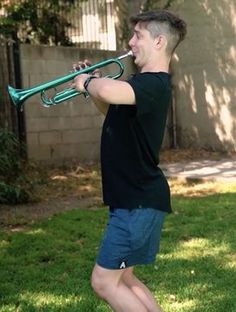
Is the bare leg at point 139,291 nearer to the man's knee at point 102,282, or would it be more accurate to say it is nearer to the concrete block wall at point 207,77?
the man's knee at point 102,282

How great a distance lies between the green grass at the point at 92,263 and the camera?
449 centimetres

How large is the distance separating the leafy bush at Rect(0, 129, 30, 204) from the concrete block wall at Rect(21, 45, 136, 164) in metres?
1.82

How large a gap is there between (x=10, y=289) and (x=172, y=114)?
343 inches

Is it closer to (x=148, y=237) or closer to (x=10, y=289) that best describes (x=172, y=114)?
(x=10, y=289)

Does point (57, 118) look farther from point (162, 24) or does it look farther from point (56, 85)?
point (162, 24)

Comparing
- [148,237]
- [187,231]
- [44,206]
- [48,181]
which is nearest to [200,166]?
[48,181]

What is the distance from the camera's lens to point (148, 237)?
10.9ft

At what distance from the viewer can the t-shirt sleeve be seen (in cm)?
307

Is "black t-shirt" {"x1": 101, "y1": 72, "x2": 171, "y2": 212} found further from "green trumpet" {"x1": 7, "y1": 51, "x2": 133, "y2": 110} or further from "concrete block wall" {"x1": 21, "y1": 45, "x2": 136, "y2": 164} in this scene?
"concrete block wall" {"x1": 21, "y1": 45, "x2": 136, "y2": 164}

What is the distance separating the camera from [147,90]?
3.09 metres

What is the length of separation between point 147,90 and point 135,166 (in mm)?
402

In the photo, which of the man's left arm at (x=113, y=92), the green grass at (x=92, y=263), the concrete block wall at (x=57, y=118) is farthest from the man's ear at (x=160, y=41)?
the concrete block wall at (x=57, y=118)

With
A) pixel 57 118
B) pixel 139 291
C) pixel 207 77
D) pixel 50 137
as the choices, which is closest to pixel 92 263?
pixel 139 291

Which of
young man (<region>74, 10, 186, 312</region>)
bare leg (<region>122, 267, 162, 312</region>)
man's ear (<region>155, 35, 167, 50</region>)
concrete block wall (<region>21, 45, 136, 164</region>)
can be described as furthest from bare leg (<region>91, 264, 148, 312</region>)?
concrete block wall (<region>21, 45, 136, 164</region>)
